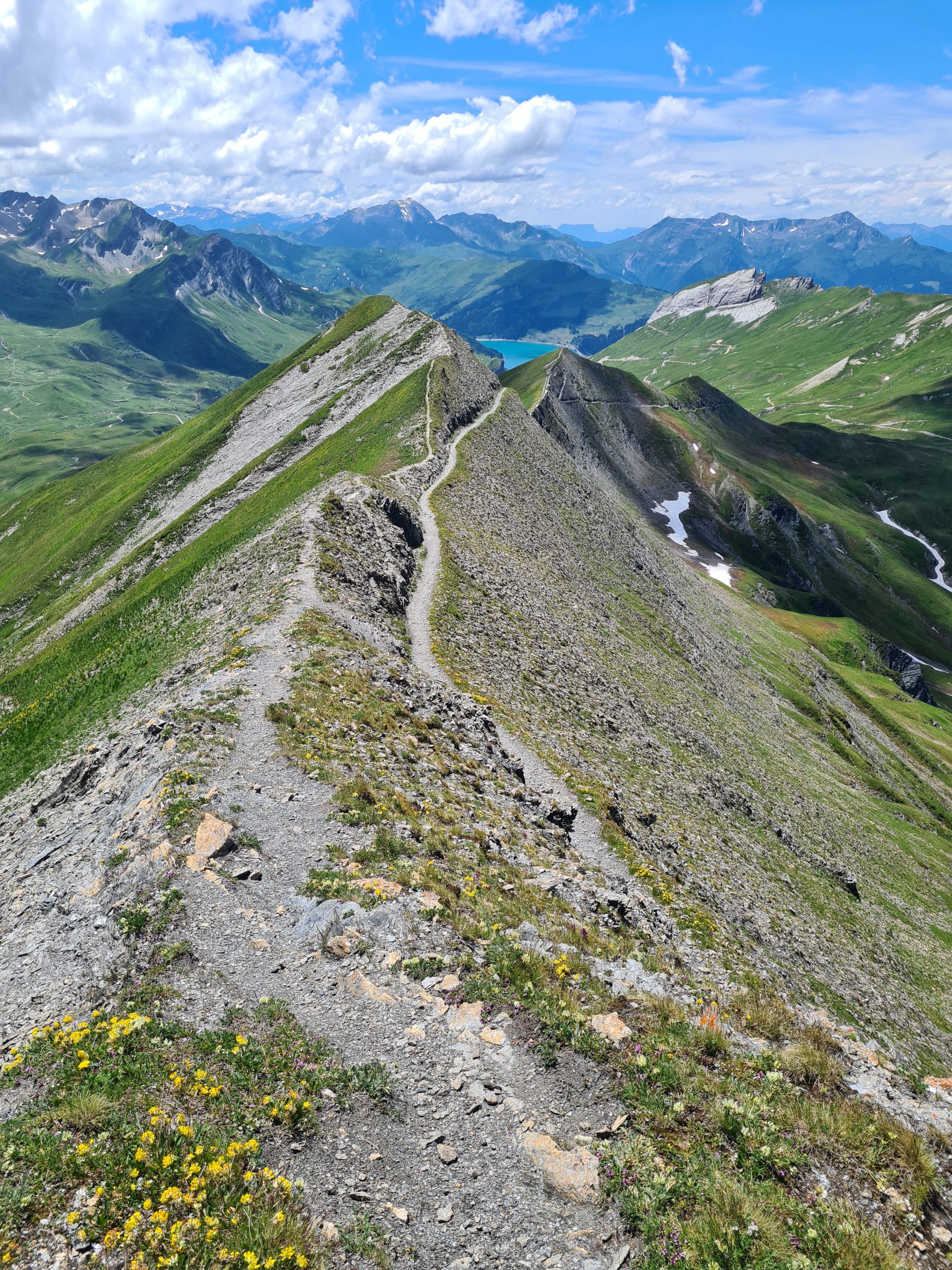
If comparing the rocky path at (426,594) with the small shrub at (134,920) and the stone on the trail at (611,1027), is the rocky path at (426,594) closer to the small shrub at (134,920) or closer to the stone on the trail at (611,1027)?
the small shrub at (134,920)

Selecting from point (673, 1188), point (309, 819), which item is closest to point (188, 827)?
point (309, 819)

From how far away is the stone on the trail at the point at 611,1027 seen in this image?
38.6 feet

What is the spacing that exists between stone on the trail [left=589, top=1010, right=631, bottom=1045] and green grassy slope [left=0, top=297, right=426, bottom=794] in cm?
2784

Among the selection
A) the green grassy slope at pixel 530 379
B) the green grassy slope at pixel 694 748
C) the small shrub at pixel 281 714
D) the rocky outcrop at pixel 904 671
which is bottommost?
the rocky outcrop at pixel 904 671

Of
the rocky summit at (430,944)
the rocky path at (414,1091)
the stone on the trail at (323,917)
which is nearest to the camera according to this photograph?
the rocky summit at (430,944)

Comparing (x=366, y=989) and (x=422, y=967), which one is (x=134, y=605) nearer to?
(x=366, y=989)

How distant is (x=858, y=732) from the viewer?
98312 millimetres

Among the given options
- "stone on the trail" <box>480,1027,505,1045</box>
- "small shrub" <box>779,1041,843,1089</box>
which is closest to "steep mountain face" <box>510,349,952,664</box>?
"small shrub" <box>779,1041,843,1089</box>

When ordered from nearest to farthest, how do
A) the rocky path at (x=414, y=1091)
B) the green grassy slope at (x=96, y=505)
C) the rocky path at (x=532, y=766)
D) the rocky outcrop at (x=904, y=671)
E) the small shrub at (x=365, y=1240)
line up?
1. the small shrub at (x=365, y=1240)
2. the rocky path at (x=414, y=1091)
3. the rocky path at (x=532, y=766)
4. the green grassy slope at (x=96, y=505)
5. the rocky outcrop at (x=904, y=671)

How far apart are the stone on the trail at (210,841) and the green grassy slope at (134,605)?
18.6 meters

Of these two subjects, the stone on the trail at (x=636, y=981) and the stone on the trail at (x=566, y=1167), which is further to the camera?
the stone on the trail at (x=636, y=981)

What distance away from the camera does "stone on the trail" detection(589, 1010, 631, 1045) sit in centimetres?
1176

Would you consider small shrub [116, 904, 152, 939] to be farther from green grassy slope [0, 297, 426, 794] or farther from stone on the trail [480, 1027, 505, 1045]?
green grassy slope [0, 297, 426, 794]

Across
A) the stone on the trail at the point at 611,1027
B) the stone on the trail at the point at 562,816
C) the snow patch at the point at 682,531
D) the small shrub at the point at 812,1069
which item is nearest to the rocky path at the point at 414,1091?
the stone on the trail at the point at 611,1027
